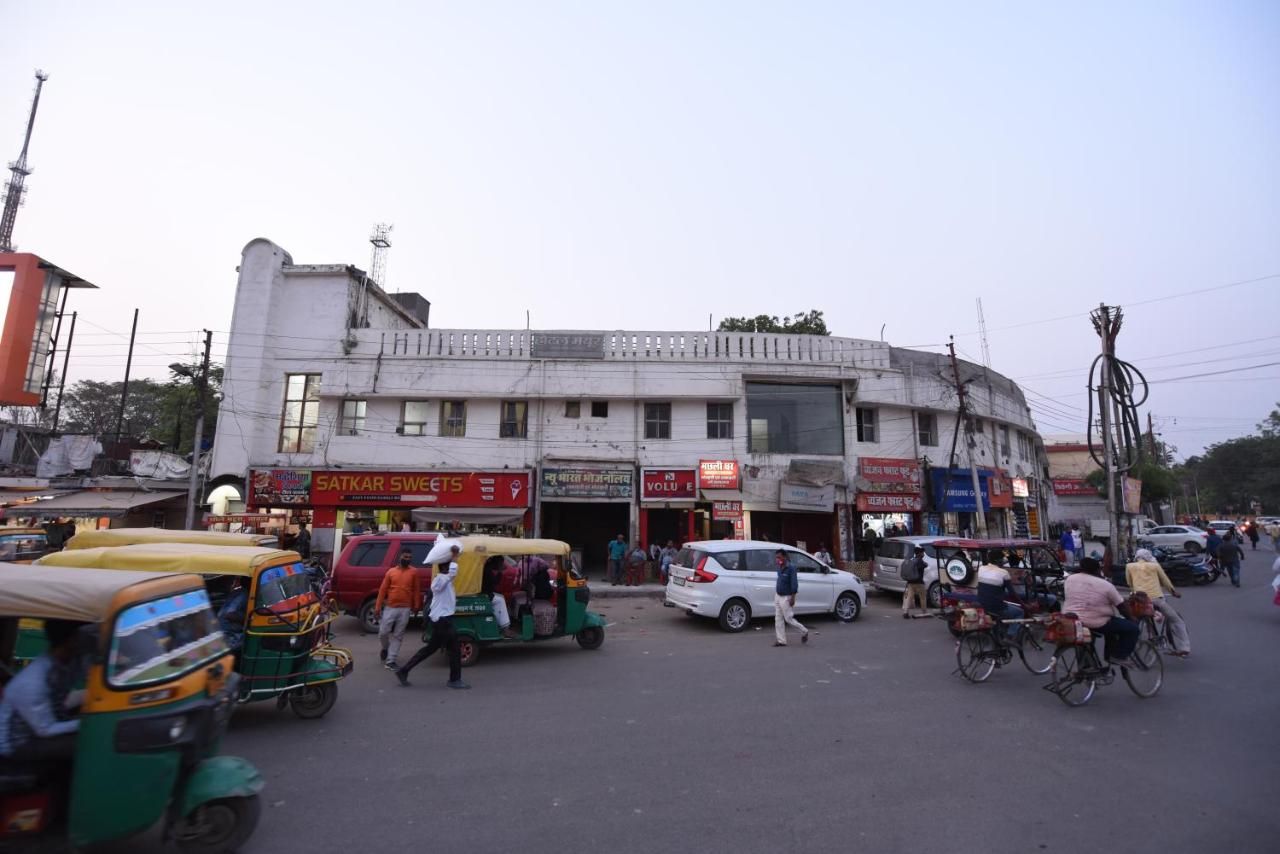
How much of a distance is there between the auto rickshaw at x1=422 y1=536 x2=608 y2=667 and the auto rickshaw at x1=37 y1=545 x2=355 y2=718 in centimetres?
190

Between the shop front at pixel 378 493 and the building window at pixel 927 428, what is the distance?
14.9 meters

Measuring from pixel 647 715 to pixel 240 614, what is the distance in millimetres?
4566

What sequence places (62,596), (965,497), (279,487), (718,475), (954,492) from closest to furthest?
(62,596)
(279,487)
(718,475)
(954,492)
(965,497)

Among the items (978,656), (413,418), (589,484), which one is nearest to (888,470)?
(589,484)

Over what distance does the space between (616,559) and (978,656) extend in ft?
42.0

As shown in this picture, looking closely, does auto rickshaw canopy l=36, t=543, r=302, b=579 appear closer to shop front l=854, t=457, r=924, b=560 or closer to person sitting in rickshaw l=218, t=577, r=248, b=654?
person sitting in rickshaw l=218, t=577, r=248, b=654

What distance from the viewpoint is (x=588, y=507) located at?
24609mm

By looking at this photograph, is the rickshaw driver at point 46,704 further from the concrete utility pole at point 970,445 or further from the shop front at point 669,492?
the concrete utility pole at point 970,445

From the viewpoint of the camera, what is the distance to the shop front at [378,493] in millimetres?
21031

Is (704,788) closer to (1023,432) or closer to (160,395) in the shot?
(1023,432)

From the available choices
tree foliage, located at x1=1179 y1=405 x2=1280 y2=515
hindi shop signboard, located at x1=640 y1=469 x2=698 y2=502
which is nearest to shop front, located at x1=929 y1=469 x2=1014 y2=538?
hindi shop signboard, located at x1=640 y1=469 x2=698 y2=502

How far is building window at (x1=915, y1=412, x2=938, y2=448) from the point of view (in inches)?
934

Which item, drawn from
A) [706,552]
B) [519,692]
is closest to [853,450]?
[706,552]

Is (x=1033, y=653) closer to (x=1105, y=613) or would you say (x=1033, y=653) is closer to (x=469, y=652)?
(x=1105, y=613)
